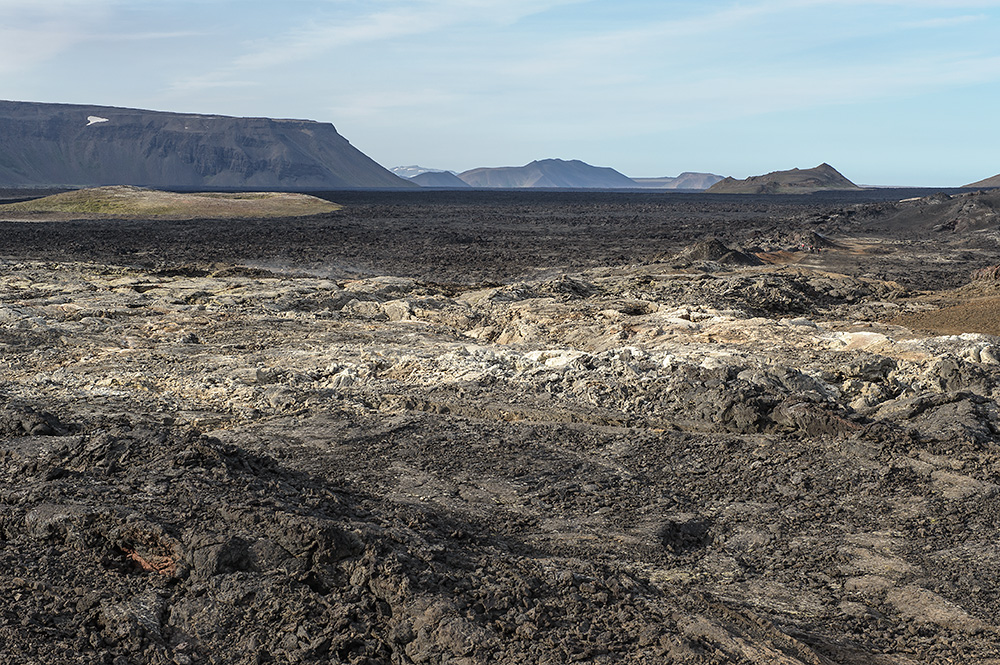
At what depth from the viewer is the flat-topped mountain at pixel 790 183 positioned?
13375 centimetres

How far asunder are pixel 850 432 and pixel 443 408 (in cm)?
450

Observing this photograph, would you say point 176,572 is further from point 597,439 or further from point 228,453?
point 597,439

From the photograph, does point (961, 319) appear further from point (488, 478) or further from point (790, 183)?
point (790, 183)

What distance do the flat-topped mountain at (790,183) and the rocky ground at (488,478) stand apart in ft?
401

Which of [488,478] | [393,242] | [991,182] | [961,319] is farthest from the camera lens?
[991,182]

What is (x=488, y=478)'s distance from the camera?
801 centimetres

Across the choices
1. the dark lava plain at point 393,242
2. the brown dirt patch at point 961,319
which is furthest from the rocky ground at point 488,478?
the dark lava plain at point 393,242

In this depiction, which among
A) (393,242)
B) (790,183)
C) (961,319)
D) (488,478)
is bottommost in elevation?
(488,478)

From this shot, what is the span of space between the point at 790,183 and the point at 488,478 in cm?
15326

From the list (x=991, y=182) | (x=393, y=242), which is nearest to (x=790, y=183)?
(x=991, y=182)

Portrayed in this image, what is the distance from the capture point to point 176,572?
5141 mm

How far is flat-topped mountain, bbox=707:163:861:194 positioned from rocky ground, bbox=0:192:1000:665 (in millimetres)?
122301

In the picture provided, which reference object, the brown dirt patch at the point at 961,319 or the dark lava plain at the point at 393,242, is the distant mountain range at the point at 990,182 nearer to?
the dark lava plain at the point at 393,242

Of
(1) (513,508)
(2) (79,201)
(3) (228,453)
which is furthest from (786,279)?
(2) (79,201)
